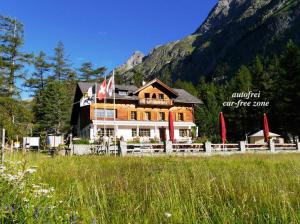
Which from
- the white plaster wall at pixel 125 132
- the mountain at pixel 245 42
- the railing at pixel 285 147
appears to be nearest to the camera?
the railing at pixel 285 147

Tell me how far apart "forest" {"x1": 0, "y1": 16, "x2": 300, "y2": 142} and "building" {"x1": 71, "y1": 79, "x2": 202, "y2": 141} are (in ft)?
16.1

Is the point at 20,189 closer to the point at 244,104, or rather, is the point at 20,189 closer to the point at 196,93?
the point at 244,104

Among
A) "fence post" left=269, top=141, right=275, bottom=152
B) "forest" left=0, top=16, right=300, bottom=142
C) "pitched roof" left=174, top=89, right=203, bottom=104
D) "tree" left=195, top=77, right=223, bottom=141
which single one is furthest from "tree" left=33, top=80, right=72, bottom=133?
"fence post" left=269, top=141, right=275, bottom=152

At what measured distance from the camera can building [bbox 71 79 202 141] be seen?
125ft

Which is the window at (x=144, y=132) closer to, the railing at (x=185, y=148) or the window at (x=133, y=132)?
the window at (x=133, y=132)

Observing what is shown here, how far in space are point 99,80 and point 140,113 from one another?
2302 cm

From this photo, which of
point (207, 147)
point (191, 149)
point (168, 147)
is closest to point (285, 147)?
point (207, 147)

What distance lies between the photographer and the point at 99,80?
199ft

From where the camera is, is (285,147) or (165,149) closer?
(165,149)

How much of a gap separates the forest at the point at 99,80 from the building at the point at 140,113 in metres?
4.90

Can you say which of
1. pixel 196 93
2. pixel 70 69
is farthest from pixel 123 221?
pixel 196 93

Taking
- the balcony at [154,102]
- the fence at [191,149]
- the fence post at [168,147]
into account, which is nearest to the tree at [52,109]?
the balcony at [154,102]

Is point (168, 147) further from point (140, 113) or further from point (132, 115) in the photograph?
point (140, 113)

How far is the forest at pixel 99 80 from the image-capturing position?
1195 inches
